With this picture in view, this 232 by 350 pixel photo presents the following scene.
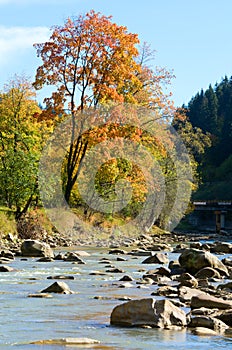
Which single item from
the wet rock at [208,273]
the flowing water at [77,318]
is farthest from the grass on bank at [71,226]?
the flowing water at [77,318]

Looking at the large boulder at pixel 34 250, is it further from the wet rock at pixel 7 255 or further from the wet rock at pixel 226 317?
the wet rock at pixel 226 317

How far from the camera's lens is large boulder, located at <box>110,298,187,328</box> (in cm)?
1047

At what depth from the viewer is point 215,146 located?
153m

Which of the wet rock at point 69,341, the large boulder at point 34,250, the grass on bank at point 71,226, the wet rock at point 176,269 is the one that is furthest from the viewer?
the grass on bank at point 71,226

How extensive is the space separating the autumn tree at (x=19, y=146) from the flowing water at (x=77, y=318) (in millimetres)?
18226

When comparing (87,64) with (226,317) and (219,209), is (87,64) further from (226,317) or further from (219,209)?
(219,209)

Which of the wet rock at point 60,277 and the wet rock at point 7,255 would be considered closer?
the wet rock at point 60,277

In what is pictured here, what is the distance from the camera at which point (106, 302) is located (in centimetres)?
1310

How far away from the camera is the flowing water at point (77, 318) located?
9242mm

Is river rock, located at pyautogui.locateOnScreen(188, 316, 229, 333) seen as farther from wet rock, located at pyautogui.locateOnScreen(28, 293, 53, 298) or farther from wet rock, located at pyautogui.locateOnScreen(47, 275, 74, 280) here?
wet rock, located at pyautogui.locateOnScreen(47, 275, 74, 280)

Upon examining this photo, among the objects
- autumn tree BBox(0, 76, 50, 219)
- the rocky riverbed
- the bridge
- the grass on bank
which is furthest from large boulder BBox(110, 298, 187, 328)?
the bridge

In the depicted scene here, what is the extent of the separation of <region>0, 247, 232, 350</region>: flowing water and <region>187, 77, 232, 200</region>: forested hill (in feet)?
427

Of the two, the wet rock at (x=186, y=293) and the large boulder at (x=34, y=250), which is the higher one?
the large boulder at (x=34, y=250)

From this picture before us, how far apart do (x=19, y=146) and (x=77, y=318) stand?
3123 centimetres
